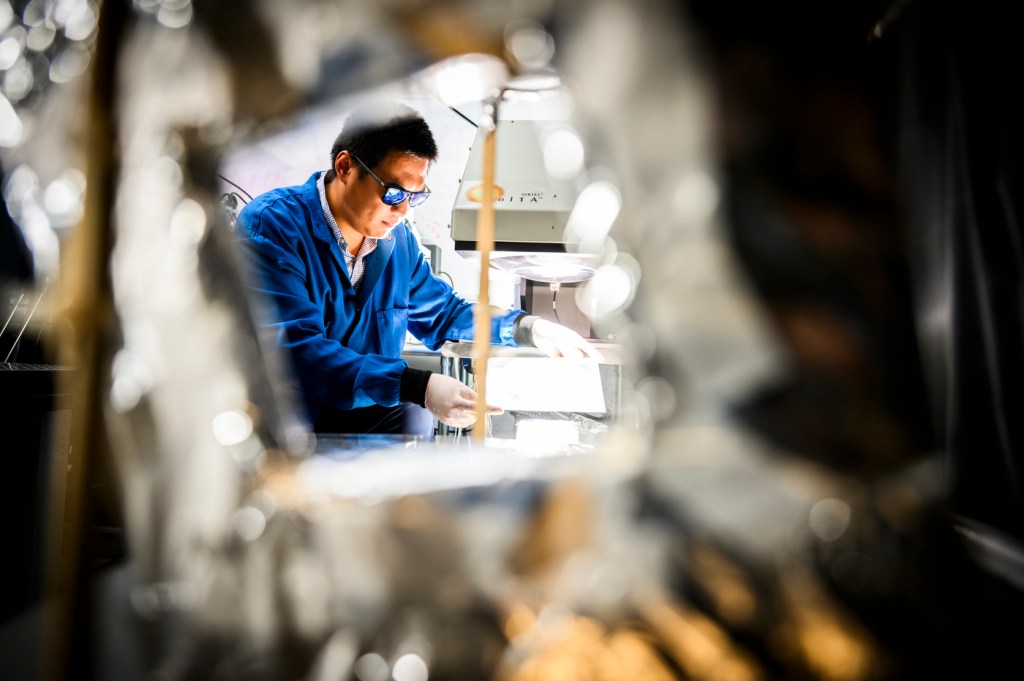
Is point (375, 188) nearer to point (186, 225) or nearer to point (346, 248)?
point (346, 248)

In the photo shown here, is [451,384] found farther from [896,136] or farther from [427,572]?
[896,136]

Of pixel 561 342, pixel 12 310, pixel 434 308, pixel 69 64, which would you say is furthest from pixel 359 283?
pixel 69 64

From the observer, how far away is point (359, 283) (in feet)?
4.90

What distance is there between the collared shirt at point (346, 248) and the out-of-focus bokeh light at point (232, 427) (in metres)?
0.99

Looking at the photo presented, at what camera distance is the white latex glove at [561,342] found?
1.35 m

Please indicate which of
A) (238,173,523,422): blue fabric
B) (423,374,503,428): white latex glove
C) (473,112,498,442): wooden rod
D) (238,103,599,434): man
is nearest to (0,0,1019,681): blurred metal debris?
(473,112,498,442): wooden rod

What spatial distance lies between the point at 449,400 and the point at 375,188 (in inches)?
22.4

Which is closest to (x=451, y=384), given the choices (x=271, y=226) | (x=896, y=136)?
(x=271, y=226)

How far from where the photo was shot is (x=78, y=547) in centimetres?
47

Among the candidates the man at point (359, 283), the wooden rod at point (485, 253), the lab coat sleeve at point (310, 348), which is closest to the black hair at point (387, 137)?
the man at point (359, 283)

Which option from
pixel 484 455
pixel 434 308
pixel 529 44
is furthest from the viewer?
pixel 434 308

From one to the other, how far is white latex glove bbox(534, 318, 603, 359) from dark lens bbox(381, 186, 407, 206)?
47cm

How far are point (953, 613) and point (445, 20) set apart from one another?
24.4 inches

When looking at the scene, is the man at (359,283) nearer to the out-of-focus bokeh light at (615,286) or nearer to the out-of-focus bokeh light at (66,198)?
the out-of-focus bokeh light at (66,198)
